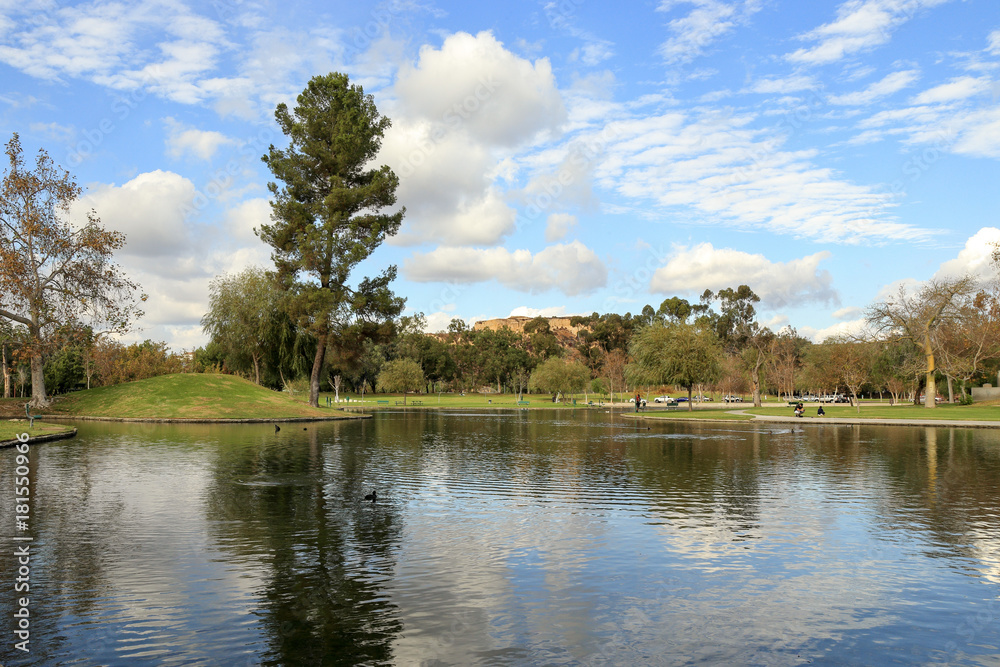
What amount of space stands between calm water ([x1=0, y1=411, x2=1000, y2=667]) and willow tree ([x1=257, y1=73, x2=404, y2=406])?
34.6 meters

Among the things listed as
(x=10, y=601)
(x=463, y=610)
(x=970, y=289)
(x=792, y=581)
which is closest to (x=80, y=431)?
(x=10, y=601)

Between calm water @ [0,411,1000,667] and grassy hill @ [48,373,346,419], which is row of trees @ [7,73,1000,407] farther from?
calm water @ [0,411,1000,667]

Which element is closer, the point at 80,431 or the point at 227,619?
the point at 227,619

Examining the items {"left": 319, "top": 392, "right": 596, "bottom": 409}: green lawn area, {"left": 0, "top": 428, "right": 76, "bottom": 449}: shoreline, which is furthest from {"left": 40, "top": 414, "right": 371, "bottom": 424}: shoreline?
{"left": 319, "top": 392, "right": 596, "bottom": 409}: green lawn area

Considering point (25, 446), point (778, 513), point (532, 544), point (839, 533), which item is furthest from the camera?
point (25, 446)

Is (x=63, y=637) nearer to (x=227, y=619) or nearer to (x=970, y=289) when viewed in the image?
(x=227, y=619)

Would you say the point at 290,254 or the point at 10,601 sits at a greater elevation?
the point at 290,254

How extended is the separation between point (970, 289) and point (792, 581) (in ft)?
222

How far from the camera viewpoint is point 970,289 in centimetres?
6362

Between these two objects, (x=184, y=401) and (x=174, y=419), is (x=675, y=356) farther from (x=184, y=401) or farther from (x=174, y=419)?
(x=174, y=419)

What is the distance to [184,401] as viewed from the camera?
50500 mm

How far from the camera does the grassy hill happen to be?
Answer: 48.8 meters

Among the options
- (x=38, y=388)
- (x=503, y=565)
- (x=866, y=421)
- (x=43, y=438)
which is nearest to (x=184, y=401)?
(x=38, y=388)

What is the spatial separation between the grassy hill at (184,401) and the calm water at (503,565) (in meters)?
27.3
